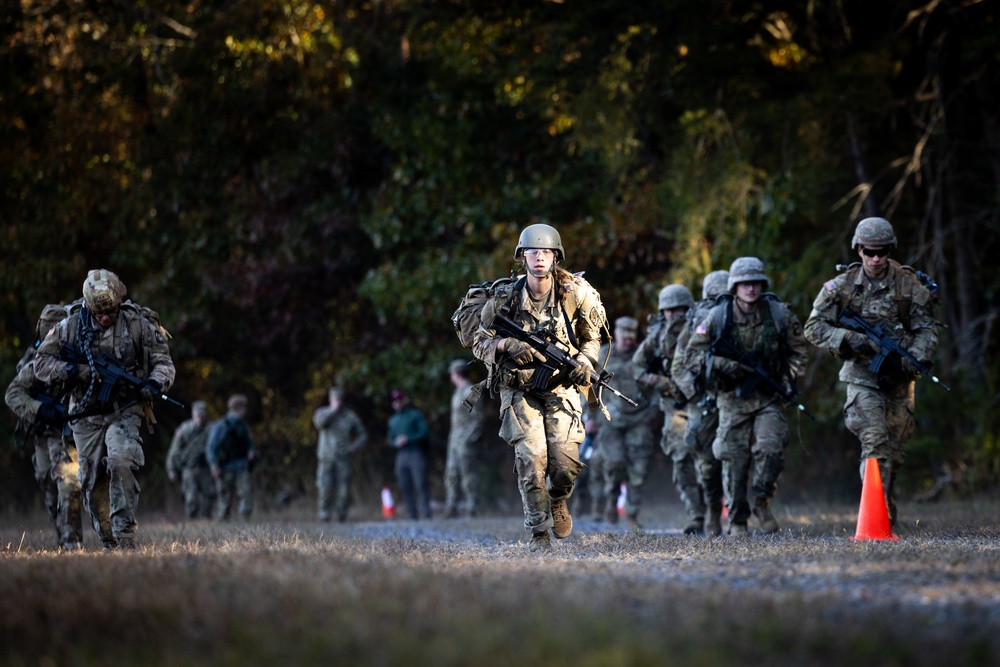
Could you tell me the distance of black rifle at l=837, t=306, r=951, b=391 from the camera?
11.4m

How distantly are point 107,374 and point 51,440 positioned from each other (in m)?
2.35

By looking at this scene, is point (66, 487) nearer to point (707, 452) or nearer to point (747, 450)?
point (707, 452)

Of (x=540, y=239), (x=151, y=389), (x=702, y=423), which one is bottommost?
(x=702, y=423)

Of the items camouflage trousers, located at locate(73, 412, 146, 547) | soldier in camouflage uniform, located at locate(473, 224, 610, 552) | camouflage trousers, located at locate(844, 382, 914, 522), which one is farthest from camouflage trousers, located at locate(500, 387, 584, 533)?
camouflage trousers, located at locate(73, 412, 146, 547)

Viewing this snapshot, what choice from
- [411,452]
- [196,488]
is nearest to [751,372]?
[411,452]

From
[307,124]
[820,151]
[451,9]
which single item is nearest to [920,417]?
[820,151]

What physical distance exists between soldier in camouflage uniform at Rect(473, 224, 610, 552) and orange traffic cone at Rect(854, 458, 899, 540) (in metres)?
2.24

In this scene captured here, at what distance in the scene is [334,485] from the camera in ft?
76.9

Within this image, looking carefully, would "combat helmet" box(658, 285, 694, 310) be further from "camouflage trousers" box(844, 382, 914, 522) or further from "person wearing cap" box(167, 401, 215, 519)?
"person wearing cap" box(167, 401, 215, 519)

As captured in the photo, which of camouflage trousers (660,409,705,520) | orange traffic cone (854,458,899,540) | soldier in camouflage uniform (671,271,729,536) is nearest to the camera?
orange traffic cone (854,458,899,540)

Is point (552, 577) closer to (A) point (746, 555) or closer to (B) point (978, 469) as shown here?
(A) point (746, 555)

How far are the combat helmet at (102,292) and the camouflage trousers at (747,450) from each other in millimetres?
5306

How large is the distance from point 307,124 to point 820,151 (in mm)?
11527

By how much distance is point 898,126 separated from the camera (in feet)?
72.3
